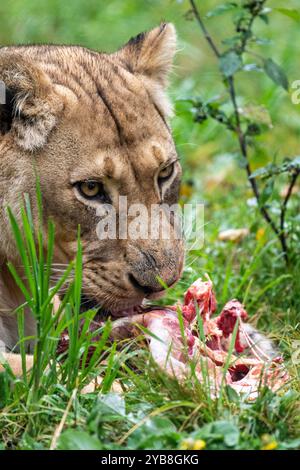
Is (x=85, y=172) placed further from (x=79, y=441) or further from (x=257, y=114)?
(x=257, y=114)

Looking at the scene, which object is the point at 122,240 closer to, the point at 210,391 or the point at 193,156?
the point at 210,391

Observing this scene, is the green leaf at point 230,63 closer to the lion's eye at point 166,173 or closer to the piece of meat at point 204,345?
the lion's eye at point 166,173

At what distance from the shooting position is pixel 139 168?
432cm

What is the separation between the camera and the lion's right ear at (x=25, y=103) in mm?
4238

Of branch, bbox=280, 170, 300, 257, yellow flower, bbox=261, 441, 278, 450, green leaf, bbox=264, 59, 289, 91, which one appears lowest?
yellow flower, bbox=261, 441, 278, 450

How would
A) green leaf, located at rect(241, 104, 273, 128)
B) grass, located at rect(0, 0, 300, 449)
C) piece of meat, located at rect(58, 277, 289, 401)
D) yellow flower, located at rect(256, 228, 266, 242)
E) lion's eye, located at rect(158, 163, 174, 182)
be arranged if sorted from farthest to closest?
yellow flower, located at rect(256, 228, 266, 242) → green leaf, located at rect(241, 104, 273, 128) → lion's eye, located at rect(158, 163, 174, 182) → piece of meat, located at rect(58, 277, 289, 401) → grass, located at rect(0, 0, 300, 449)

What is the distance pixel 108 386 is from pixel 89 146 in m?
1.18

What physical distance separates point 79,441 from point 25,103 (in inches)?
71.0

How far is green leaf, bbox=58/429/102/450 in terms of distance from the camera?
123 inches

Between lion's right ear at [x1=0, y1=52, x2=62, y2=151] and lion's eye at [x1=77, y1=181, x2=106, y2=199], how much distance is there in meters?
0.27

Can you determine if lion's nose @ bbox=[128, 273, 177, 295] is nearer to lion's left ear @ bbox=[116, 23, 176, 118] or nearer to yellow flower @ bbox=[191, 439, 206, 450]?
lion's left ear @ bbox=[116, 23, 176, 118]

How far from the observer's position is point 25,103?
14.1 feet

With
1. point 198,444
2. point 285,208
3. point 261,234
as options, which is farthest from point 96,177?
point 261,234

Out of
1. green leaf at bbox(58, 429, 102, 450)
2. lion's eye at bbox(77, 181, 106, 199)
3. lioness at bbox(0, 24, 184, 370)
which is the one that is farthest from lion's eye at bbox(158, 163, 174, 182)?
green leaf at bbox(58, 429, 102, 450)
